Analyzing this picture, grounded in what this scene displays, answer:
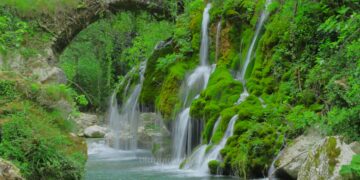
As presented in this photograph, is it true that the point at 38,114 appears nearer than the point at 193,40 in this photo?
Yes

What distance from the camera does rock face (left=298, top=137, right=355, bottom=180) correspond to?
5426 mm

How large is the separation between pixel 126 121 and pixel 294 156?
10299mm

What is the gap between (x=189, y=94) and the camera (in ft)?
41.6

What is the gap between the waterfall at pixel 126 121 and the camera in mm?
15719

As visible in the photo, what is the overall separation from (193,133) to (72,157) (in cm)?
491

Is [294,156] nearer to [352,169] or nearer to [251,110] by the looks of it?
[251,110]

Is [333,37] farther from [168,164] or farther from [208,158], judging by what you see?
[168,164]

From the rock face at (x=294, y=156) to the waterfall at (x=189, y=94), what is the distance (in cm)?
421

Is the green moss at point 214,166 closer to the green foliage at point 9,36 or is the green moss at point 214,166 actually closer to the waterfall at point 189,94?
the waterfall at point 189,94

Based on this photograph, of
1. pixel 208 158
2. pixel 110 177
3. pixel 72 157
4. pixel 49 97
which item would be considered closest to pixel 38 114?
pixel 49 97

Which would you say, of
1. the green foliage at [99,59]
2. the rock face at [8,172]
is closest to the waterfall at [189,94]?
the rock face at [8,172]

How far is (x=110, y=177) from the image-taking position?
9516 mm

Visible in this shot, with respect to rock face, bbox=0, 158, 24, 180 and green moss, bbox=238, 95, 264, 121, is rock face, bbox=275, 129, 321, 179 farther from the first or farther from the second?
rock face, bbox=0, 158, 24, 180

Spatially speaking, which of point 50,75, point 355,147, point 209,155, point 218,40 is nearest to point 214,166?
point 209,155
